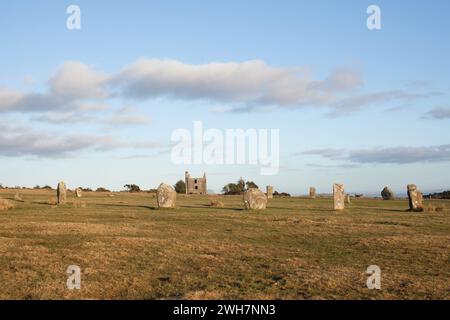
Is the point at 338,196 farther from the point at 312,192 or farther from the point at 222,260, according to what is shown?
the point at 312,192

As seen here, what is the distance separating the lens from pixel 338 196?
121ft

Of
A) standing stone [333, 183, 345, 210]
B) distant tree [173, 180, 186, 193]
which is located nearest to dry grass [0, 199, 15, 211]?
standing stone [333, 183, 345, 210]

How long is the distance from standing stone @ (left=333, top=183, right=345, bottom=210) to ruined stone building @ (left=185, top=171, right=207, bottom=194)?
62.4 m

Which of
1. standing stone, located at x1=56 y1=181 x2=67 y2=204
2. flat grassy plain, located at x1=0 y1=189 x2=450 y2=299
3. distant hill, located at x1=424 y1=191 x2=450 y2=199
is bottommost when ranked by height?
flat grassy plain, located at x1=0 y1=189 x2=450 y2=299

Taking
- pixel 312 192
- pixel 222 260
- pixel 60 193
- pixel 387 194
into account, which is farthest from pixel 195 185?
pixel 222 260

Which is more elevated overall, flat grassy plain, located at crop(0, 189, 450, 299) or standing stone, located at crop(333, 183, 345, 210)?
standing stone, located at crop(333, 183, 345, 210)

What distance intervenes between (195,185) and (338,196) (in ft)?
209

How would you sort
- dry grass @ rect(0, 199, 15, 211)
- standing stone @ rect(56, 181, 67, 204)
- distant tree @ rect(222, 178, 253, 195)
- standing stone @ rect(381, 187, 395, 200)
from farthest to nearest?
distant tree @ rect(222, 178, 253, 195)
standing stone @ rect(381, 187, 395, 200)
standing stone @ rect(56, 181, 67, 204)
dry grass @ rect(0, 199, 15, 211)

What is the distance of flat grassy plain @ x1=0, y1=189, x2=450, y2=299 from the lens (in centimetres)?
980

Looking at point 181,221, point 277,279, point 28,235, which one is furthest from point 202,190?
point 277,279

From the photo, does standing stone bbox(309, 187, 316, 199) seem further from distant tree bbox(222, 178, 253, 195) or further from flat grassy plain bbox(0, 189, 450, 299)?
flat grassy plain bbox(0, 189, 450, 299)

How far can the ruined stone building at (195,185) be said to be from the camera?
3868 inches
